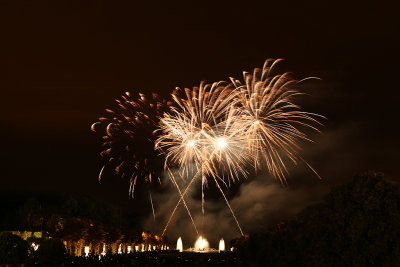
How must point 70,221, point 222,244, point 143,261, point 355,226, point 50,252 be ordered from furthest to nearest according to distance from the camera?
1. point 222,244
2. point 70,221
3. point 50,252
4. point 143,261
5. point 355,226

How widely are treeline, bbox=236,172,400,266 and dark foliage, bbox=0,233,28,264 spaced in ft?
102

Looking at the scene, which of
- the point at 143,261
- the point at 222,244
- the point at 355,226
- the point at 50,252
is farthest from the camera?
the point at 222,244

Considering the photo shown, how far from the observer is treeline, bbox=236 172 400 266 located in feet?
38.5

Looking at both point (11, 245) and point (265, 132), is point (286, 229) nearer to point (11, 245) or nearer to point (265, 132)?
point (265, 132)

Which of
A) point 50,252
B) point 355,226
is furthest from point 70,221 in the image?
point 355,226

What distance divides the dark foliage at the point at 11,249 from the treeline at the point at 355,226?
31195 millimetres

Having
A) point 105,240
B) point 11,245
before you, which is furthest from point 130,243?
point 11,245

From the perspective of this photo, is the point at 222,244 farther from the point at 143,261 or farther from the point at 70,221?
the point at 143,261

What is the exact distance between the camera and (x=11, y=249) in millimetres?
39438

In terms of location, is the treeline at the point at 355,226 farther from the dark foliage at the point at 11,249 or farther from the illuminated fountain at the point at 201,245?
the illuminated fountain at the point at 201,245

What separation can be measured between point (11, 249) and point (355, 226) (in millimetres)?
33376

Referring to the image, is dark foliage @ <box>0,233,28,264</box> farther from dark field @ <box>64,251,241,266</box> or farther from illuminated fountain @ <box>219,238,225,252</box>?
illuminated fountain @ <box>219,238,225,252</box>

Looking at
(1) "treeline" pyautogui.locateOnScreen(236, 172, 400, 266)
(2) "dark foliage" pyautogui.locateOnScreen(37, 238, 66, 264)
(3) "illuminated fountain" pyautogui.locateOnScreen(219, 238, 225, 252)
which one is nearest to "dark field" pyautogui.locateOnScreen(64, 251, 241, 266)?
(2) "dark foliage" pyautogui.locateOnScreen(37, 238, 66, 264)

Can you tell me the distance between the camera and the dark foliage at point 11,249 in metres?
39.1
